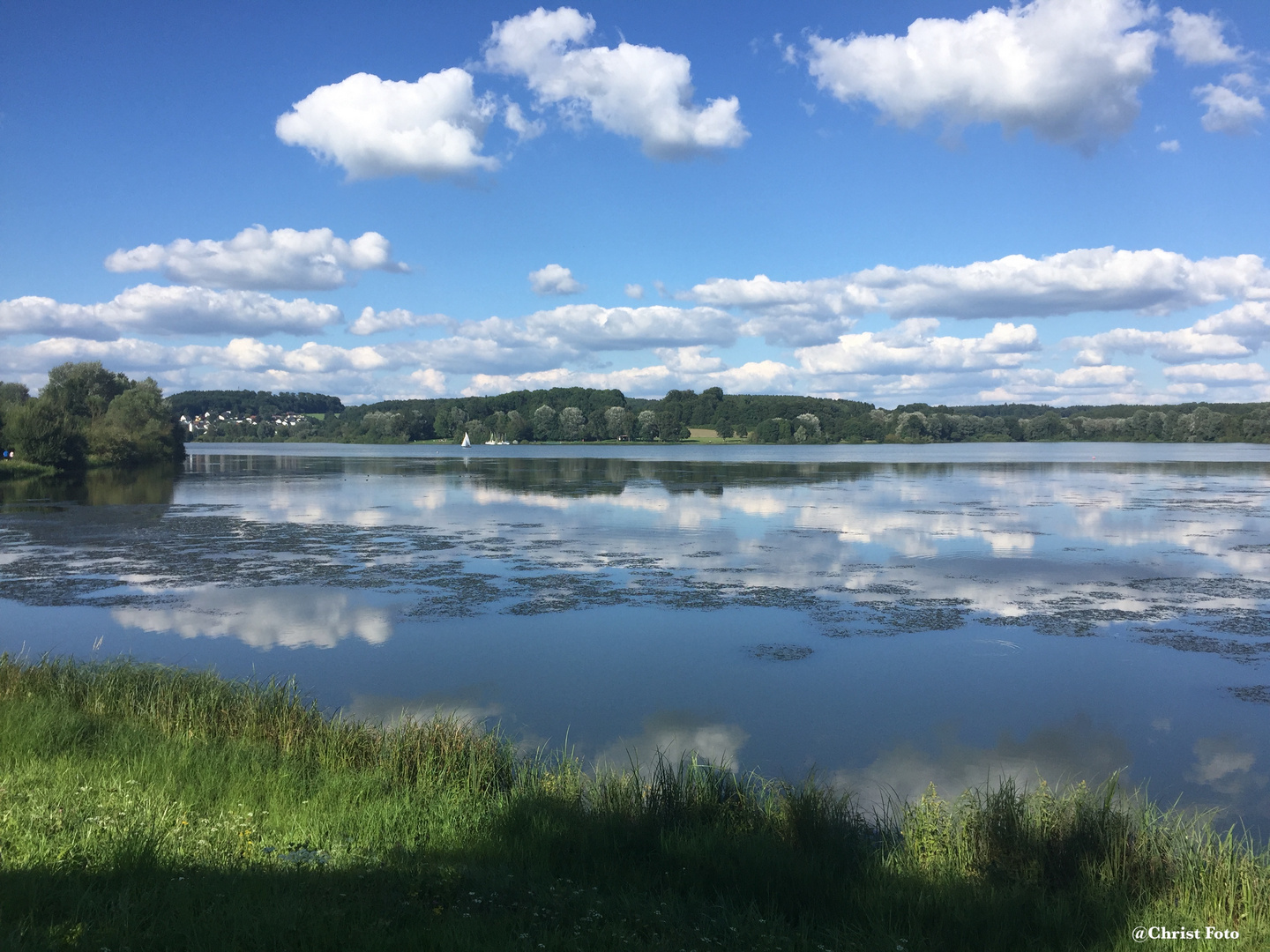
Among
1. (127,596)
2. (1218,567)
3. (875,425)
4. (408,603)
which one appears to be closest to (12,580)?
(127,596)

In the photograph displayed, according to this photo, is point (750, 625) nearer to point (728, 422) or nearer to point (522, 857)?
point (522, 857)

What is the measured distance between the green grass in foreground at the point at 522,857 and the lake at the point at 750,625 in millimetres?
1276

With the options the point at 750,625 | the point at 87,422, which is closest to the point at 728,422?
the point at 87,422

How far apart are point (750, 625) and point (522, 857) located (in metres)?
7.87

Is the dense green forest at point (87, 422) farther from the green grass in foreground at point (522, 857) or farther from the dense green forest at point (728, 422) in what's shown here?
the dense green forest at point (728, 422)

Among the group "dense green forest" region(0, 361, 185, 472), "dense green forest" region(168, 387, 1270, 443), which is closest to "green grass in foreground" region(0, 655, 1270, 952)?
"dense green forest" region(0, 361, 185, 472)

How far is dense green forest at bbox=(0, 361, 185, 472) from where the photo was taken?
4653cm

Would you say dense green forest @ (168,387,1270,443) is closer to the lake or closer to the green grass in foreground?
the lake

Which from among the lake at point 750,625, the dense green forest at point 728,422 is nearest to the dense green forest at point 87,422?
the lake at point 750,625

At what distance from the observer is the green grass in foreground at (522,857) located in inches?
169

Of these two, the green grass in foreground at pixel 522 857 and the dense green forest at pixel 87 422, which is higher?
the dense green forest at pixel 87 422

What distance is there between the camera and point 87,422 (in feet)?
188

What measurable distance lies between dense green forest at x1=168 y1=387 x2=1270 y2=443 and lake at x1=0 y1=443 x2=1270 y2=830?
10536 centimetres

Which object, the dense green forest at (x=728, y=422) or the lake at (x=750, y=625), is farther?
the dense green forest at (x=728, y=422)
